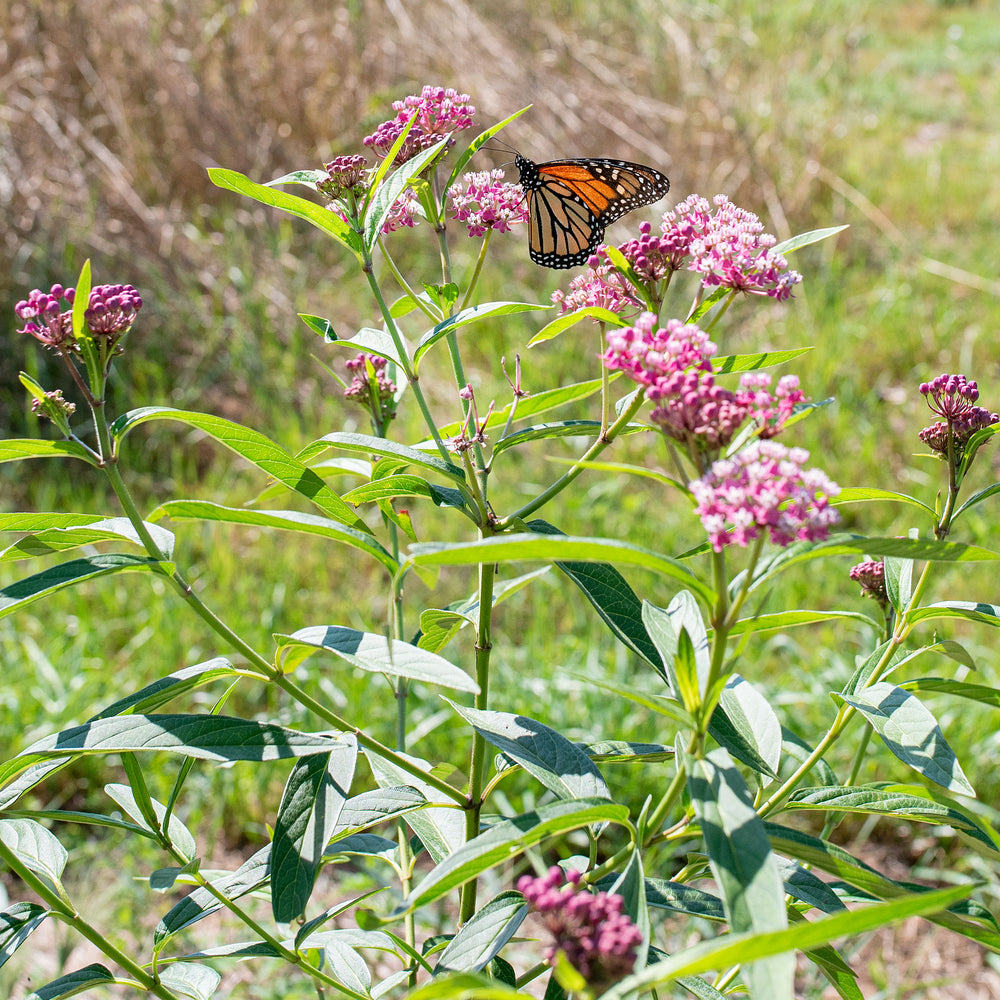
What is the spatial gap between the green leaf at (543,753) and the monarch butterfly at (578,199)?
1.10 m

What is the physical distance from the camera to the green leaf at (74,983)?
1.23 metres

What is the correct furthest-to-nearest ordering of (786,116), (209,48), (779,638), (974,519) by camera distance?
1. (786,116)
2. (209,48)
3. (974,519)
4. (779,638)

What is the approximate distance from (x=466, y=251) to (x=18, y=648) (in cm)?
414

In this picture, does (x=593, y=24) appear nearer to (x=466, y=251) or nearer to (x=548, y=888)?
(x=466, y=251)

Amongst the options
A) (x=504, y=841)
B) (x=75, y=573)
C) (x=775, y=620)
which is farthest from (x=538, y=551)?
(x=75, y=573)

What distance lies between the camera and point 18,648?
148 inches

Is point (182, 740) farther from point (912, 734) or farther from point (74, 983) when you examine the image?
point (912, 734)

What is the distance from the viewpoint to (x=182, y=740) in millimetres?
1091

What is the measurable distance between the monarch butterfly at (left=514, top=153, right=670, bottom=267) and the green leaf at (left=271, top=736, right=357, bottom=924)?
1.19m

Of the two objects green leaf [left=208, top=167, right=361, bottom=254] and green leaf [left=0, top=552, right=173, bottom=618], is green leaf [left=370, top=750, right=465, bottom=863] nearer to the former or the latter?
green leaf [left=0, top=552, right=173, bottom=618]

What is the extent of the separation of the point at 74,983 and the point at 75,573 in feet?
1.86

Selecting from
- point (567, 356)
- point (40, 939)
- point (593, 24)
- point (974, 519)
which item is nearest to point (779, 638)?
point (974, 519)

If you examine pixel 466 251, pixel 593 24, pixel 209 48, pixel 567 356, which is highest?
pixel 209 48

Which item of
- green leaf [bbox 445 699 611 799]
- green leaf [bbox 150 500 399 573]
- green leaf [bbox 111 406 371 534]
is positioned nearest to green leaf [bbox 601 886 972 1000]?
green leaf [bbox 445 699 611 799]
